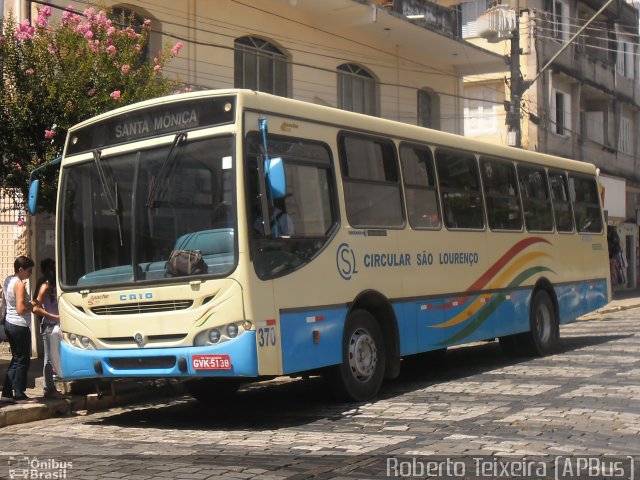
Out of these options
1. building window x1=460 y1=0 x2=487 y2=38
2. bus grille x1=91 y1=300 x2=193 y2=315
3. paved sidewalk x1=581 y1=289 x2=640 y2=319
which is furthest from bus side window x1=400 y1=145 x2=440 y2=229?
building window x1=460 y1=0 x2=487 y2=38

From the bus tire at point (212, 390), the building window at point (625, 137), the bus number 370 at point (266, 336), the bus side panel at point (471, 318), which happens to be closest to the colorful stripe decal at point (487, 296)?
the bus side panel at point (471, 318)

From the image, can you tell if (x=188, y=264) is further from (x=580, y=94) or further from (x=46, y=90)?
(x=580, y=94)

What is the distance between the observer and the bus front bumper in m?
8.27

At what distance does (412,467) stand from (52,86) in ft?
23.8

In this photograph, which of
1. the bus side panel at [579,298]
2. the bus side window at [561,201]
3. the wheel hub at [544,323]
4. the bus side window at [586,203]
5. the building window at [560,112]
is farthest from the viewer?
the building window at [560,112]

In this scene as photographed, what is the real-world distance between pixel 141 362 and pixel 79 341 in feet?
3.11

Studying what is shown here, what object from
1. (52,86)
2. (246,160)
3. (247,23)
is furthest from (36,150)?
(247,23)

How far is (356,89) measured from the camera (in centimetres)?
2223

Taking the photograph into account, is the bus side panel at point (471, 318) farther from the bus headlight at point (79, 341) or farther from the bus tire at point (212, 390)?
the bus headlight at point (79, 341)

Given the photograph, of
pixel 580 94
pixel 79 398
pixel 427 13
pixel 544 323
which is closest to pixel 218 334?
pixel 79 398

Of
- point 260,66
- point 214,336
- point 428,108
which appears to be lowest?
point 214,336

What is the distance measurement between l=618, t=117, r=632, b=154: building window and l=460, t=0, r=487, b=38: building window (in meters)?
10.7

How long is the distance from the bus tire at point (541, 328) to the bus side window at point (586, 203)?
1.89 meters

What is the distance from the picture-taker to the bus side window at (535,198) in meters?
14.0
